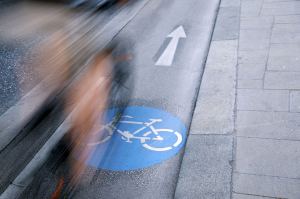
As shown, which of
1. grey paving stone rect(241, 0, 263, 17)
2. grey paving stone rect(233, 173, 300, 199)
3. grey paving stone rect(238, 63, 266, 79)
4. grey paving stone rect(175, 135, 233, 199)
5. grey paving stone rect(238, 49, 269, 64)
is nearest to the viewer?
grey paving stone rect(233, 173, 300, 199)

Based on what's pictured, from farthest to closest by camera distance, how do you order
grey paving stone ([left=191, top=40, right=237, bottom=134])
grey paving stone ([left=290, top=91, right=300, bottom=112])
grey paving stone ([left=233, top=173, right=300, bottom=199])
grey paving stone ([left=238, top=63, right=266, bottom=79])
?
grey paving stone ([left=238, top=63, right=266, bottom=79]) → grey paving stone ([left=290, top=91, right=300, bottom=112]) → grey paving stone ([left=191, top=40, right=237, bottom=134]) → grey paving stone ([left=233, top=173, right=300, bottom=199])

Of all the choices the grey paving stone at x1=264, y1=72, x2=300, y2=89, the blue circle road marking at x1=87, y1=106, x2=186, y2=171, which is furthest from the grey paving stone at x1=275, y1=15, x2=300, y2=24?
the blue circle road marking at x1=87, y1=106, x2=186, y2=171

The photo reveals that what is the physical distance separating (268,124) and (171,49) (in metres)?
4.31

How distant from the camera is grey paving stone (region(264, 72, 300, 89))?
729 cm

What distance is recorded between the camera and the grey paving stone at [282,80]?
7293 millimetres

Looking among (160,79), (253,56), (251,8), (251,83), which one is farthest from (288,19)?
(160,79)

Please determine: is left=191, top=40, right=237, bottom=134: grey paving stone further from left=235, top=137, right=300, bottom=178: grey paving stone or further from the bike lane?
left=235, top=137, right=300, bottom=178: grey paving stone

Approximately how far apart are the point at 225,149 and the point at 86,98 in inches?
140

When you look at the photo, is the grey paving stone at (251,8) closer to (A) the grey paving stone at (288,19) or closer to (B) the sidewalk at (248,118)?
(A) the grey paving stone at (288,19)

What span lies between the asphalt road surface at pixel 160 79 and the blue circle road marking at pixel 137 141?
38 millimetres

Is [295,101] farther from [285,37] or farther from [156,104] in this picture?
[285,37]

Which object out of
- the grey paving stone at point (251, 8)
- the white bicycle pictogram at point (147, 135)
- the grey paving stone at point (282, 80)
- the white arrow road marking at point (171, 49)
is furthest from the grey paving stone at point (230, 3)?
the white bicycle pictogram at point (147, 135)

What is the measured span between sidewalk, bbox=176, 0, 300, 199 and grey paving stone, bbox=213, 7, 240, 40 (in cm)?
3

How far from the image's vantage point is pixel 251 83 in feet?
24.7
